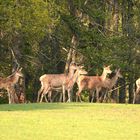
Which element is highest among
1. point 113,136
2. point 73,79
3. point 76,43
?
point 76,43

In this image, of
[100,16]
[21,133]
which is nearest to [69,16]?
[100,16]

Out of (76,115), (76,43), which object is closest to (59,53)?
(76,43)

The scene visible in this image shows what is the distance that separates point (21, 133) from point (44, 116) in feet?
12.4

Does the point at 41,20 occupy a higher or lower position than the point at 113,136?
higher

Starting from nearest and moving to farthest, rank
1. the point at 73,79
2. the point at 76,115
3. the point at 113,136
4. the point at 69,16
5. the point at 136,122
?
the point at 113,136, the point at 136,122, the point at 76,115, the point at 73,79, the point at 69,16

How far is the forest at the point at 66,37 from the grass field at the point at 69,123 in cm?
1075

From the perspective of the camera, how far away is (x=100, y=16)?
35.5 metres

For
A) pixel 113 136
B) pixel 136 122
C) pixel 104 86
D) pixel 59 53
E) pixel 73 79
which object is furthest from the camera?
pixel 59 53

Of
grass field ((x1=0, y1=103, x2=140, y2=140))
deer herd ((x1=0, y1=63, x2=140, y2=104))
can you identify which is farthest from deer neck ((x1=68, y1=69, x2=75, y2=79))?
grass field ((x1=0, y1=103, x2=140, y2=140))

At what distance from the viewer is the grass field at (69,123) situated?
14727 mm

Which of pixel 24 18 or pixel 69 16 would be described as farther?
pixel 69 16

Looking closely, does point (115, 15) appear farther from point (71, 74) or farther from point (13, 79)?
point (13, 79)

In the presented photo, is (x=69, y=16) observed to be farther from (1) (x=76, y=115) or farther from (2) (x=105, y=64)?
(1) (x=76, y=115)

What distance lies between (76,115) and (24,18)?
13.8m
